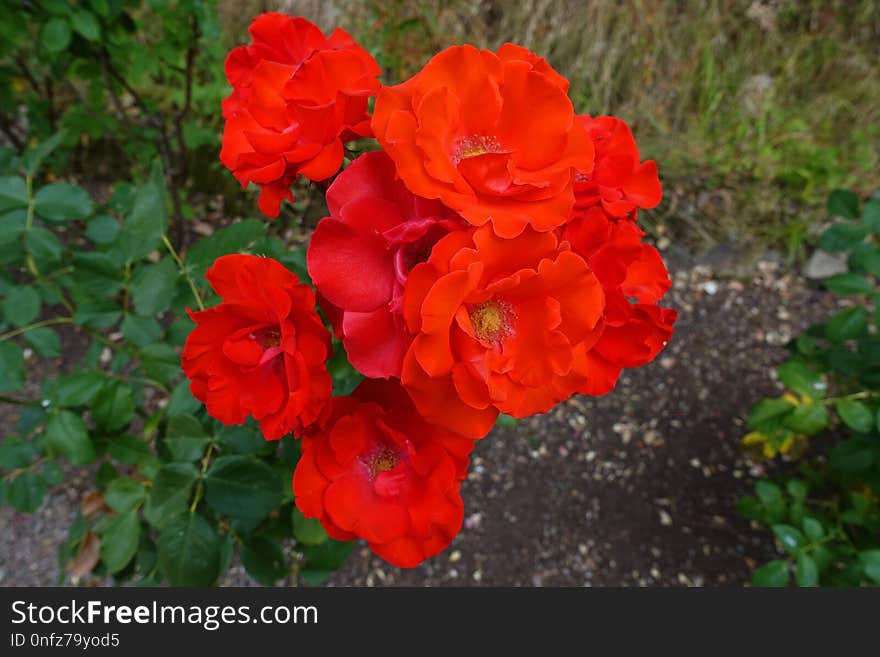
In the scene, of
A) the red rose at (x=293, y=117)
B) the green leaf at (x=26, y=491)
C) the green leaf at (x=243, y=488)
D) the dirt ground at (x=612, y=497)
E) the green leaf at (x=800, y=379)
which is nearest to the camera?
the red rose at (x=293, y=117)

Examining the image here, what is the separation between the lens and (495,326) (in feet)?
1.98

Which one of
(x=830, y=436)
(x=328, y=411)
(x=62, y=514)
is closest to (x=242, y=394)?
(x=328, y=411)

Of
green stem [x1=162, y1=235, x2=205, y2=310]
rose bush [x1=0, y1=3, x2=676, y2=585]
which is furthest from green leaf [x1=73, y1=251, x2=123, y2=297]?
rose bush [x1=0, y1=3, x2=676, y2=585]

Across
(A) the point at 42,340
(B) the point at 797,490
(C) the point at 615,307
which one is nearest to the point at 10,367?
(A) the point at 42,340

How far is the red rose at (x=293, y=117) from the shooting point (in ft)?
2.09

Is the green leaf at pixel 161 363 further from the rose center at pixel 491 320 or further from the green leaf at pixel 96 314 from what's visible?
the rose center at pixel 491 320

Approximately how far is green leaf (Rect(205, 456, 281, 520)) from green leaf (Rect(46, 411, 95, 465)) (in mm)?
310

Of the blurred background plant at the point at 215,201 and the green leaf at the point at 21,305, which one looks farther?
the green leaf at the point at 21,305

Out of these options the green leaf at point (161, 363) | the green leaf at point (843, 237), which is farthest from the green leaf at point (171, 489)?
the green leaf at point (843, 237)

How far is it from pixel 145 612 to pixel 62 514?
0.97 m

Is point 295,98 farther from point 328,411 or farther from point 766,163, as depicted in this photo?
point 766,163

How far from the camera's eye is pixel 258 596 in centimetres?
102

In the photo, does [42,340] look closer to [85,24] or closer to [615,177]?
[85,24]

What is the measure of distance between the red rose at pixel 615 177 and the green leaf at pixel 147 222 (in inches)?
25.4
